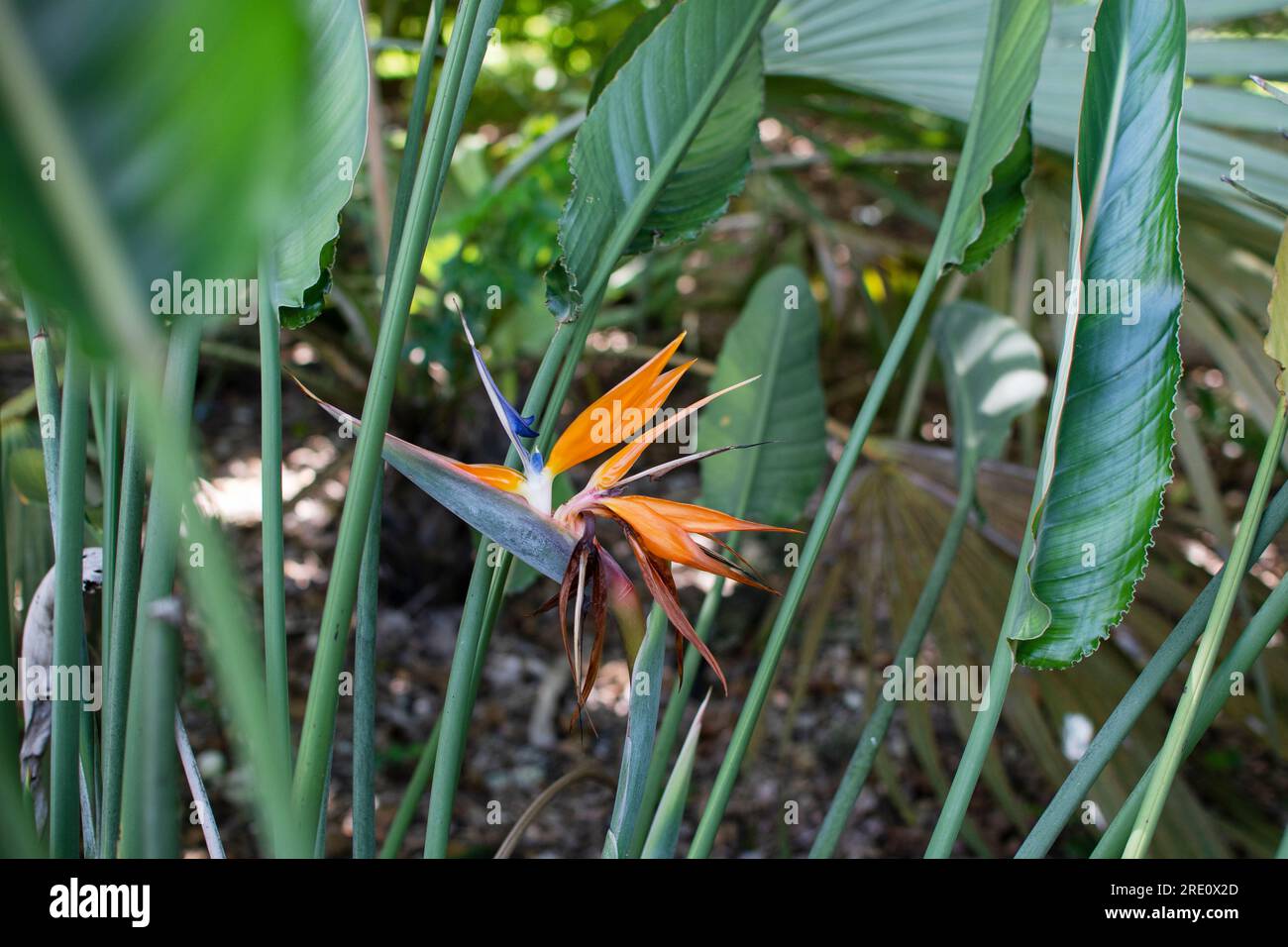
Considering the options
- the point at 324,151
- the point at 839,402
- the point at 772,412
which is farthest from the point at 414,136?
the point at 839,402

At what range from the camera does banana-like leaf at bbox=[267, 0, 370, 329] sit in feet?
1.55

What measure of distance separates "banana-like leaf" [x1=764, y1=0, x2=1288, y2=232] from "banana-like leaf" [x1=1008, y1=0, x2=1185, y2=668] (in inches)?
10.7

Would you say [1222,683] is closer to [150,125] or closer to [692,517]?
[692,517]

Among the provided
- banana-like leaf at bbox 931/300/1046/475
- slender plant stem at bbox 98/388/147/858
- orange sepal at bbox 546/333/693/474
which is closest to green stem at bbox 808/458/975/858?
banana-like leaf at bbox 931/300/1046/475

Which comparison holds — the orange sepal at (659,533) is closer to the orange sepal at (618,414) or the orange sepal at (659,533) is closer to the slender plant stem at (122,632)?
the orange sepal at (618,414)

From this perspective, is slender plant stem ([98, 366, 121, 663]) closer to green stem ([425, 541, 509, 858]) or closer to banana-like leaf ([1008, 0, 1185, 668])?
green stem ([425, 541, 509, 858])

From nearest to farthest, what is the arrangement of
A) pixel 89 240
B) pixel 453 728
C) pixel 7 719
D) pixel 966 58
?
pixel 89 240, pixel 7 719, pixel 453 728, pixel 966 58

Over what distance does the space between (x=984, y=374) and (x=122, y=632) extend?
2.27 ft

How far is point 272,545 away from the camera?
458mm

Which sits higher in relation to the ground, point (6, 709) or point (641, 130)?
point (641, 130)

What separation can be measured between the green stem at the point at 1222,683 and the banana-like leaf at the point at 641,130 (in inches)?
15.1

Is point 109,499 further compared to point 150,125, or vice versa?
point 109,499

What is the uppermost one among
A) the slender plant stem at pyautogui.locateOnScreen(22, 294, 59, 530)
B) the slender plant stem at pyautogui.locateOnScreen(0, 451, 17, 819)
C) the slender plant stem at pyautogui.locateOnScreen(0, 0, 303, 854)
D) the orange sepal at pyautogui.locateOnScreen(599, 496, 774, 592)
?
the slender plant stem at pyautogui.locateOnScreen(0, 0, 303, 854)

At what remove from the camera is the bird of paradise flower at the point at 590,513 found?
0.43 m
